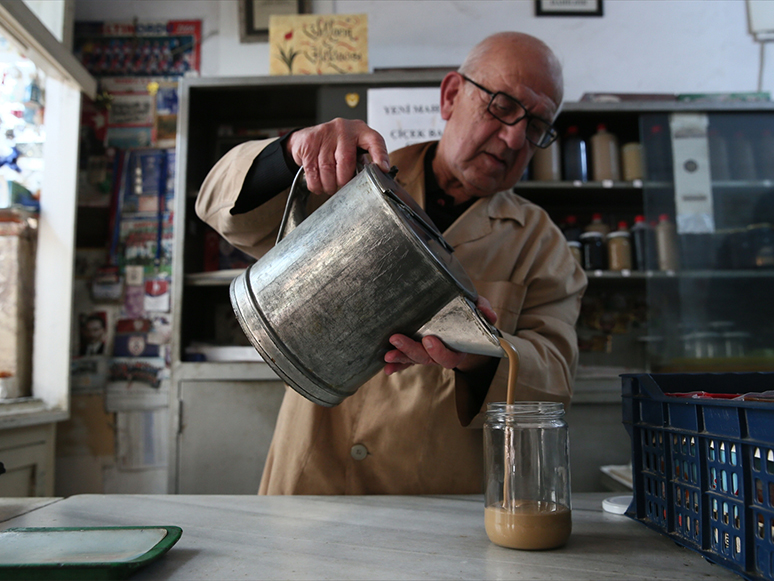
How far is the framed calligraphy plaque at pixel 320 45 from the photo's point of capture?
7.30ft

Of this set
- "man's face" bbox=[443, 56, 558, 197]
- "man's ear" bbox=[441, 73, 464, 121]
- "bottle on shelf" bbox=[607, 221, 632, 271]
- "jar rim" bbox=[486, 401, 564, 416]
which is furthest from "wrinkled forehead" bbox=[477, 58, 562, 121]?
"bottle on shelf" bbox=[607, 221, 632, 271]

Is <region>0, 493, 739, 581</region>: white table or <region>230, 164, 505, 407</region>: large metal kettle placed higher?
<region>230, 164, 505, 407</region>: large metal kettle

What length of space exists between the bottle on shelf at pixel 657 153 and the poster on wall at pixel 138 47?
2065 mm

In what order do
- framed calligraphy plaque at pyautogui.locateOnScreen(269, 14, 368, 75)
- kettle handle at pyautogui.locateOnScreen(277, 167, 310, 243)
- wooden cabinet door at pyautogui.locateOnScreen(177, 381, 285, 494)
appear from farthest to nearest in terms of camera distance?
framed calligraphy plaque at pyautogui.locateOnScreen(269, 14, 368, 75) → wooden cabinet door at pyautogui.locateOnScreen(177, 381, 285, 494) → kettle handle at pyautogui.locateOnScreen(277, 167, 310, 243)

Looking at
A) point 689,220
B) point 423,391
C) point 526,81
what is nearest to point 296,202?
point 423,391

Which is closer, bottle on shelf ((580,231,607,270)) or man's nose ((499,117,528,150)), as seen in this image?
man's nose ((499,117,528,150))

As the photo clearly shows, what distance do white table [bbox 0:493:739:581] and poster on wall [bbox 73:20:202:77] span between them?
2.24 m

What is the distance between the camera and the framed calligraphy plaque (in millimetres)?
2225

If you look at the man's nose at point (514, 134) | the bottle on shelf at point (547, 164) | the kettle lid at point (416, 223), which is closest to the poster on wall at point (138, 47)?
the bottle on shelf at point (547, 164)

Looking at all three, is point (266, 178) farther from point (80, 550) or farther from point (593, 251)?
point (593, 251)

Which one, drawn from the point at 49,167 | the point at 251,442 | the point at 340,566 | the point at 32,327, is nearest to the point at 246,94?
the point at 49,167

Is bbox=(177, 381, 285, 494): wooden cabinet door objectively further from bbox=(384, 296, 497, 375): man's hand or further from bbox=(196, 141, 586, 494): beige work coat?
bbox=(384, 296, 497, 375): man's hand

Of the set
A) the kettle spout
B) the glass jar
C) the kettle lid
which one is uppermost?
the kettle lid

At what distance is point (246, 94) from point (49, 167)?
86 cm
